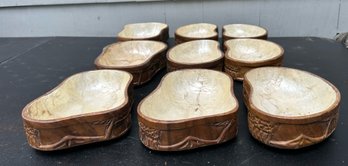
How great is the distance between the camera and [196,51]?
0.88 m

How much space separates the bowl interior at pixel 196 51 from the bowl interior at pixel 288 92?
18 cm

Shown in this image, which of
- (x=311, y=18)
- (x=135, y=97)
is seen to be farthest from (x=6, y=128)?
(x=311, y=18)

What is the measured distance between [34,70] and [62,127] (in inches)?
18.6

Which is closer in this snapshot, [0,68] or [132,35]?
[0,68]

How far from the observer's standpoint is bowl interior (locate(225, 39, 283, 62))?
0.83 m

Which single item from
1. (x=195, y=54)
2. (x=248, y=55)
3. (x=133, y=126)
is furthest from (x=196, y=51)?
(x=133, y=126)

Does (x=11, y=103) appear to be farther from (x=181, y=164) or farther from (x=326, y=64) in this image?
(x=326, y=64)

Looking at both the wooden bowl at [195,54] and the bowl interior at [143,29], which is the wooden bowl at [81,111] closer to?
the wooden bowl at [195,54]

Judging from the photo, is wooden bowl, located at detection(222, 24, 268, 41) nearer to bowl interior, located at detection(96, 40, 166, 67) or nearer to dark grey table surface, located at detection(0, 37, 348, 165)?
dark grey table surface, located at detection(0, 37, 348, 165)

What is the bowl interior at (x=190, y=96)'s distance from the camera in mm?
571

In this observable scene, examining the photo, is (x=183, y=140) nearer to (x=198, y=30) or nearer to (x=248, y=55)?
(x=248, y=55)

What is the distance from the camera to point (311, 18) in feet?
3.79

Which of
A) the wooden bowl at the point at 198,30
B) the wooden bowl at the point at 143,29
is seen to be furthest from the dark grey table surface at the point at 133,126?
the wooden bowl at the point at 198,30

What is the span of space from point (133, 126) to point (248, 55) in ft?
1.36
